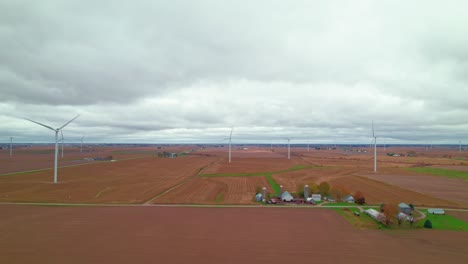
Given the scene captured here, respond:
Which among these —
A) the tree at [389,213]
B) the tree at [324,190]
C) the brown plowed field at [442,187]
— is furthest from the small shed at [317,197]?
the brown plowed field at [442,187]

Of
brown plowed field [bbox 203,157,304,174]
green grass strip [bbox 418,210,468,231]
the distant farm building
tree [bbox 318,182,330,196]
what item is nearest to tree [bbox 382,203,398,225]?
the distant farm building

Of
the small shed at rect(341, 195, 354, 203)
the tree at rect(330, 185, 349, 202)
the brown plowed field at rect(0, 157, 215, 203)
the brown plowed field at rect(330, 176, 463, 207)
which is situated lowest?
the brown plowed field at rect(0, 157, 215, 203)

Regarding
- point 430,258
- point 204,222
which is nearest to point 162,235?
point 204,222

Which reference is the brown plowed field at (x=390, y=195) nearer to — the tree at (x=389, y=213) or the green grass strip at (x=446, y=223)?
the green grass strip at (x=446, y=223)

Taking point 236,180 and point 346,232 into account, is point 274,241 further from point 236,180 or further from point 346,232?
point 236,180

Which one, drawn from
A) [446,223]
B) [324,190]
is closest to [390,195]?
[324,190]

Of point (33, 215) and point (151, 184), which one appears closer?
point (33, 215)

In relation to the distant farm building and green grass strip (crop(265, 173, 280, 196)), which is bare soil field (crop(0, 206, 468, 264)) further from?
green grass strip (crop(265, 173, 280, 196))
